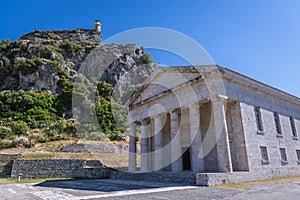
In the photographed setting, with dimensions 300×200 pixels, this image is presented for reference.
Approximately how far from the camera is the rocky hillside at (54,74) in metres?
43.6

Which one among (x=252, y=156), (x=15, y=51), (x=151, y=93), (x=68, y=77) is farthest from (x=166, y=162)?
(x=15, y=51)

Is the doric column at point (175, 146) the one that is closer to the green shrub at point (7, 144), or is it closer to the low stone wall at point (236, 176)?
the low stone wall at point (236, 176)

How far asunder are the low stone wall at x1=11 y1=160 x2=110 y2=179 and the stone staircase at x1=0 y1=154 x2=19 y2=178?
0.98 m

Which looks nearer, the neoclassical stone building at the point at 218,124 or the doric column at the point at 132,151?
the neoclassical stone building at the point at 218,124

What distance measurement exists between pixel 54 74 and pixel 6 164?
3704 centimetres

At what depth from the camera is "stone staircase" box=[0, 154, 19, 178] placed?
19359 millimetres

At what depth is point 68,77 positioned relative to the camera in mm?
55531

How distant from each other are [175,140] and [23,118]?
37119mm

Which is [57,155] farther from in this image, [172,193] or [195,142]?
[172,193]

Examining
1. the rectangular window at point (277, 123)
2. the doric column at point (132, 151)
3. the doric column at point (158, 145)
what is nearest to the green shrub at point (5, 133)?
the doric column at point (132, 151)

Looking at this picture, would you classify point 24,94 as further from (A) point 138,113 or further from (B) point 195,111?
(B) point 195,111

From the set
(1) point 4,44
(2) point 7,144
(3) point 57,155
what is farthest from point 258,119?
(1) point 4,44

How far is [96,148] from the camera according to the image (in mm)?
29609

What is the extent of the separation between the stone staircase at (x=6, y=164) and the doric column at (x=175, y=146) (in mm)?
15453
